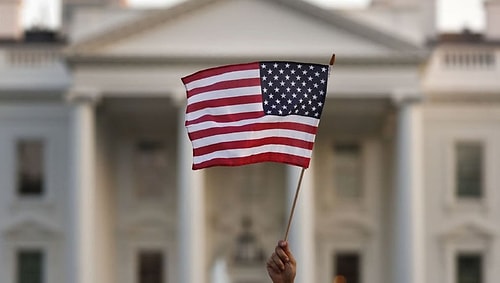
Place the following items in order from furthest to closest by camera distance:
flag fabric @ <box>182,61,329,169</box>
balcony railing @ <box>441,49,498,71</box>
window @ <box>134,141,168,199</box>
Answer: window @ <box>134,141,168,199</box>
balcony railing @ <box>441,49,498,71</box>
flag fabric @ <box>182,61,329,169</box>

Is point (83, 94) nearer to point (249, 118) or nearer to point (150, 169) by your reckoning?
point (150, 169)

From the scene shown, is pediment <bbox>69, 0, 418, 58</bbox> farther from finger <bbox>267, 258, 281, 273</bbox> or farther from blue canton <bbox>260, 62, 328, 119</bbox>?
finger <bbox>267, 258, 281, 273</bbox>

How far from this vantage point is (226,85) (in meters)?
12.9

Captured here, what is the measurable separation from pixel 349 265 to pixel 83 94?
9834 millimetres

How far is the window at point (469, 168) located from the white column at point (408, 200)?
3.20m

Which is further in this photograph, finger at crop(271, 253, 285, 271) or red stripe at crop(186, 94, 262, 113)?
red stripe at crop(186, 94, 262, 113)

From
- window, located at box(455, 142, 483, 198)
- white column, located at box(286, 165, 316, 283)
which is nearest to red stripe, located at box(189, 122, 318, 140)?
white column, located at box(286, 165, 316, 283)

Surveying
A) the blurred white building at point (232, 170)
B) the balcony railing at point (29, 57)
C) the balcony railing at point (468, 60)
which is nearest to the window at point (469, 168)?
the blurred white building at point (232, 170)

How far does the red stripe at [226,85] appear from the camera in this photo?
12.8 metres

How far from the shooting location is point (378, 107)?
39.5m

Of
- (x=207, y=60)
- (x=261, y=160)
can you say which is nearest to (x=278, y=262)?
(x=261, y=160)

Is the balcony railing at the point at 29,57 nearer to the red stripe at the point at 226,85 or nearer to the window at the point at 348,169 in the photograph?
the window at the point at 348,169

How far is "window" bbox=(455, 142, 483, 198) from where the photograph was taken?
41.3 m

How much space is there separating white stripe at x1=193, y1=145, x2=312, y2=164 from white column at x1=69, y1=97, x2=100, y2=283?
82.3ft
